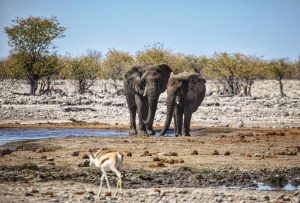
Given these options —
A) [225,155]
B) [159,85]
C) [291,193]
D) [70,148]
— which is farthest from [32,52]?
[291,193]

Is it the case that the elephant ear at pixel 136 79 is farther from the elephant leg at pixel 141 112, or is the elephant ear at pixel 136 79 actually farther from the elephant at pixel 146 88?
the elephant leg at pixel 141 112

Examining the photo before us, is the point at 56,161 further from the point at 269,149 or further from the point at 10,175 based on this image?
the point at 269,149

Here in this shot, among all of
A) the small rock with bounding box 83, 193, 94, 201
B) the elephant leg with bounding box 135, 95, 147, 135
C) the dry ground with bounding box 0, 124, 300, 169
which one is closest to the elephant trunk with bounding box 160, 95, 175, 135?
the elephant leg with bounding box 135, 95, 147, 135

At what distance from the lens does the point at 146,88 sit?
3559cm

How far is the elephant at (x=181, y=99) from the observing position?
113ft

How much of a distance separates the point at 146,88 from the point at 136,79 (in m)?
1.04

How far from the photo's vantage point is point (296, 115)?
48.6 metres

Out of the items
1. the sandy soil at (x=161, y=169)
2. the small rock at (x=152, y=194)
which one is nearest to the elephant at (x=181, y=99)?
the sandy soil at (x=161, y=169)

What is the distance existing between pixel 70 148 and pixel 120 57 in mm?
67194

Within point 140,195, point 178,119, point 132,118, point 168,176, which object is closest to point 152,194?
point 140,195

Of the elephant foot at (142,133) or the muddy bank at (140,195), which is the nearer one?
the muddy bank at (140,195)

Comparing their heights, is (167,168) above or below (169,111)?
→ below

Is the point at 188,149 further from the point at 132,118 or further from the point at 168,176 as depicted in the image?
the point at 132,118

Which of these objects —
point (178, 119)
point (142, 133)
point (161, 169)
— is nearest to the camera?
point (161, 169)
